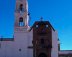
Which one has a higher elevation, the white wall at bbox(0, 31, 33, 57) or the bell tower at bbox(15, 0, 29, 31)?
the bell tower at bbox(15, 0, 29, 31)

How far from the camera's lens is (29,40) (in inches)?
2184

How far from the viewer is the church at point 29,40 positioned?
54.6 metres

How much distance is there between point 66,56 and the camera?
61.2 metres

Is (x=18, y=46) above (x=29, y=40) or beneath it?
beneath

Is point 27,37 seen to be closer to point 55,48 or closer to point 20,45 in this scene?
point 20,45

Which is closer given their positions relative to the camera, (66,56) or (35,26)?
(35,26)

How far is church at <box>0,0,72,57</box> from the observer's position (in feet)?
179

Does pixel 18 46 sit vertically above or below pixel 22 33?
below

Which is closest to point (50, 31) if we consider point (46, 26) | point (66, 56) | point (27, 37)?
point (46, 26)

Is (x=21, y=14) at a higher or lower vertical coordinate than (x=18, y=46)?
higher

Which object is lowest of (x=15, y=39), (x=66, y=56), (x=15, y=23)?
(x=66, y=56)

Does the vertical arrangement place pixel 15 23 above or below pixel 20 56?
above

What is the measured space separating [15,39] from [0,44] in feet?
11.2

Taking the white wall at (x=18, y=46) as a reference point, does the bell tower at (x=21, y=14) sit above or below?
above
